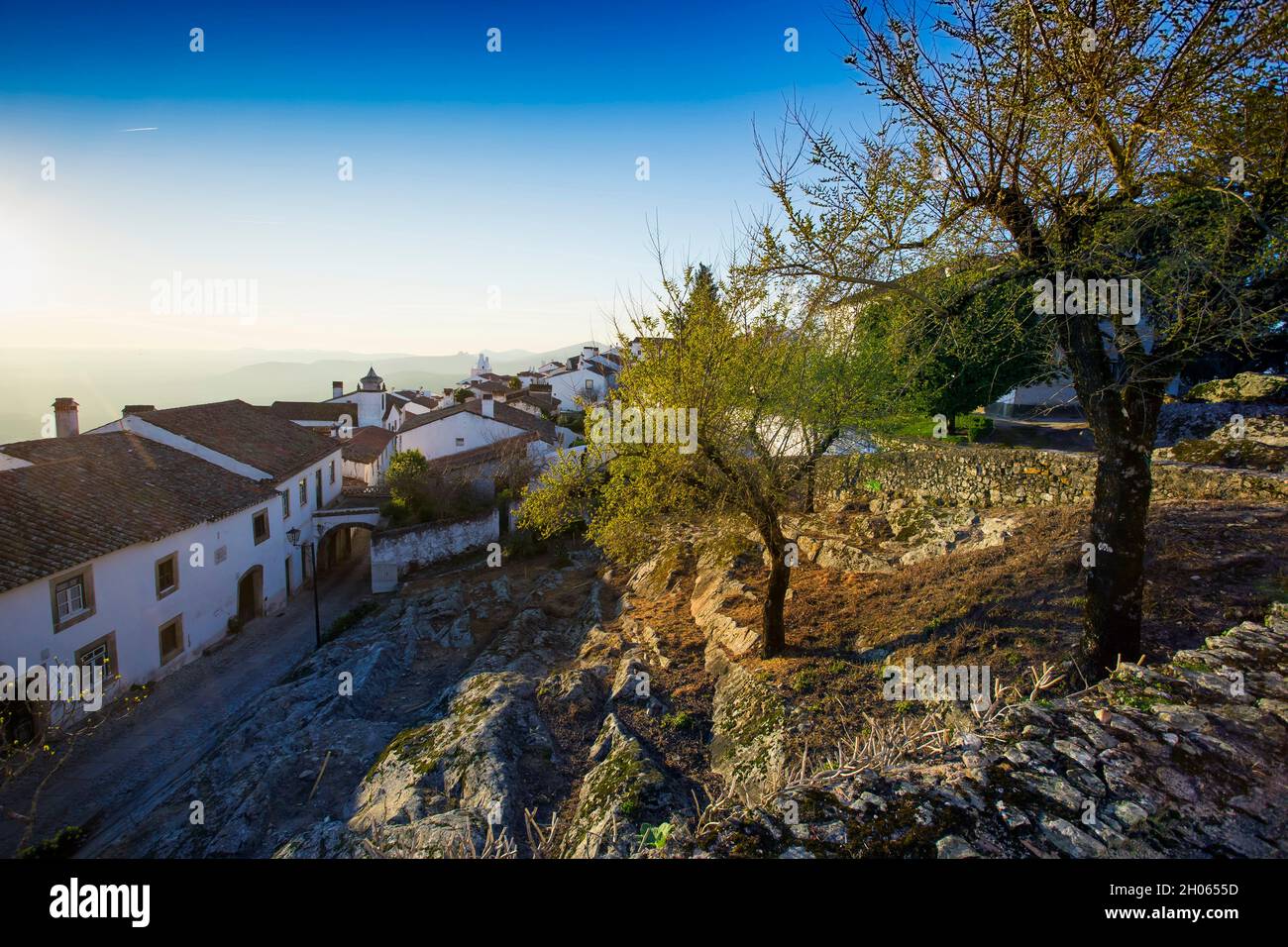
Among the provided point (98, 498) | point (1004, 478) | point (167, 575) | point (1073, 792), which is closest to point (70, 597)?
point (167, 575)

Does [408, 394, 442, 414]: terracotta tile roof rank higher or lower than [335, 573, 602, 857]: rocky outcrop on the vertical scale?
higher

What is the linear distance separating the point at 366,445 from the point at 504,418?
40.2ft

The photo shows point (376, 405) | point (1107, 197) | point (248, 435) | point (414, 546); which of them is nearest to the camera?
point (1107, 197)

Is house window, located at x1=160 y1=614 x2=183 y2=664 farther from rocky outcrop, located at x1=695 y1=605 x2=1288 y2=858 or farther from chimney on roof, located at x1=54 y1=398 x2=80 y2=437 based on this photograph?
rocky outcrop, located at x1=695 y1=605 x2=1288 y2=858

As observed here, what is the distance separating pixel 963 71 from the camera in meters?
6.17

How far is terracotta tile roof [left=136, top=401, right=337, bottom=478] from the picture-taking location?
24.8m

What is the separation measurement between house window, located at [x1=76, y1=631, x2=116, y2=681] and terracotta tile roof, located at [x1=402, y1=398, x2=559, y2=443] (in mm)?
22127

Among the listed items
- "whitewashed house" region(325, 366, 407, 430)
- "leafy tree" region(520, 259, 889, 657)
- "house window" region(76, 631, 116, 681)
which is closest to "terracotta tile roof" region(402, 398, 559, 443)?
"whitewashed house" region(325, 366, 407, 430)

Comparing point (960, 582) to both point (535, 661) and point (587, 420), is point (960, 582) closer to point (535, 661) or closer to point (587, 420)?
point (587, 420)

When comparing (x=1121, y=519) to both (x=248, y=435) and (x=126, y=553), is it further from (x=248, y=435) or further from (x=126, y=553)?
(x=248, y=435)

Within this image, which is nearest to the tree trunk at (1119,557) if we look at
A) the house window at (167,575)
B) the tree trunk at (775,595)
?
the tree trunk at (775,595)

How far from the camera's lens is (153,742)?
593 inches

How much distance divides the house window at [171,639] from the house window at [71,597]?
3.04m
